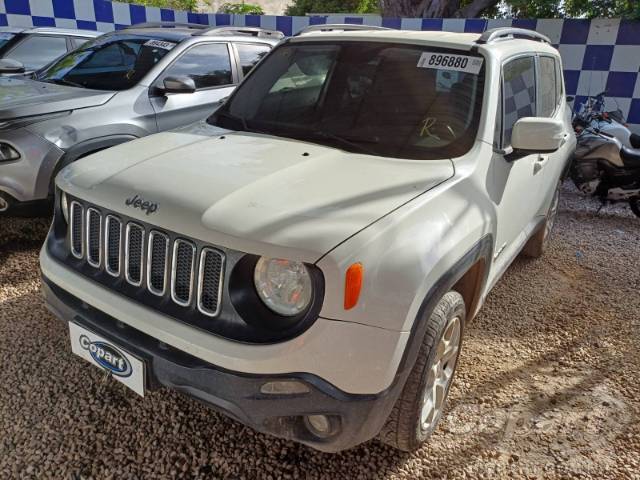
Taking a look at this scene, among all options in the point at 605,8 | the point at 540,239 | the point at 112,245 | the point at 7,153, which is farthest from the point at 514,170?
the point at 605,8

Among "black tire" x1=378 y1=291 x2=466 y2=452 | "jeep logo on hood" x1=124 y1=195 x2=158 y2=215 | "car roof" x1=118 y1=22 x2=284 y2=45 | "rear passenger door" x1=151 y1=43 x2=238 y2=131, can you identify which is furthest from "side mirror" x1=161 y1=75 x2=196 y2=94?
"black tire" x1=378 y1=291 x2=466 y2=452

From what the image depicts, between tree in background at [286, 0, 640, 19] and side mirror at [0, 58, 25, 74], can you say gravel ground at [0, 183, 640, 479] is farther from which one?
tree in background at [286, 0, 640, 19]

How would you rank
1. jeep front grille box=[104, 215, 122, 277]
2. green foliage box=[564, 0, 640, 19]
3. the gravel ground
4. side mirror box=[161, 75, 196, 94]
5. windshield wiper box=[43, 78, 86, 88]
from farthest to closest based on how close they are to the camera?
green foliage box=[564, 0, 640, 19] → windshield wiper box=[43, 78, 86, 88] → side mirror box=[161, 75, 196, 94] → the gravel ground → jeep front grille box=[104, 215, 122, 277]

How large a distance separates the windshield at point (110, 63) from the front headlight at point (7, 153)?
0.95 m

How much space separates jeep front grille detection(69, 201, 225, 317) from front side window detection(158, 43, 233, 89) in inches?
95.7

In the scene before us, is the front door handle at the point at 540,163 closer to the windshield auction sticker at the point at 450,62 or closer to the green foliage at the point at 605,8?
the windshield auction sticker at the point at 450,62

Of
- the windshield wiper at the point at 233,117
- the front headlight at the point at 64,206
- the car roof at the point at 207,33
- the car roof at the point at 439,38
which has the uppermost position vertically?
the car roof at the point at 439,38

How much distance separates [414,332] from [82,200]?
4.33 feet

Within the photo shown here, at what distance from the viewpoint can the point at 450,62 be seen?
2463 mm

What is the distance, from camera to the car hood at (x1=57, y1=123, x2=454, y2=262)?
1.57 meters

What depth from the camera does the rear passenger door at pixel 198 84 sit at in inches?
159

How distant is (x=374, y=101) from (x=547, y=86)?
150 centimetres

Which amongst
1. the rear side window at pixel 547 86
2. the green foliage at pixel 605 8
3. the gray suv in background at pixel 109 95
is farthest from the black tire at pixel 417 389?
the green foliage at pixel 605 8

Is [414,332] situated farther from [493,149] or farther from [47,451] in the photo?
[47,451]
